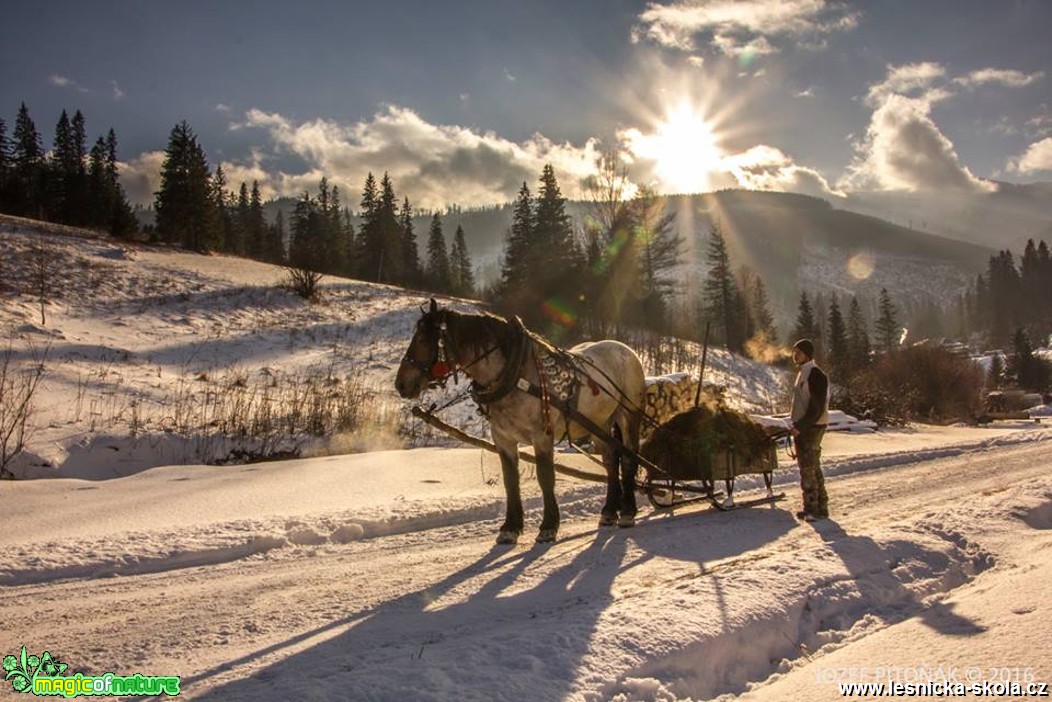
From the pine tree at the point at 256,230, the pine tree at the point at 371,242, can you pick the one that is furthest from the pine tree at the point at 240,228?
the pine tree at the point at 371,242

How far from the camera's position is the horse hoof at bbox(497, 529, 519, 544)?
5.98 meters

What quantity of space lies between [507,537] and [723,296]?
58.0 metres

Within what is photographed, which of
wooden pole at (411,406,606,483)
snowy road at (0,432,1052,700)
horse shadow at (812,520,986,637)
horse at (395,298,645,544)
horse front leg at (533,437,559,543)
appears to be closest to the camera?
snowy road at (0,432,1052,700)

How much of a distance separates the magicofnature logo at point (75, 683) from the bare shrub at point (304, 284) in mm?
32871

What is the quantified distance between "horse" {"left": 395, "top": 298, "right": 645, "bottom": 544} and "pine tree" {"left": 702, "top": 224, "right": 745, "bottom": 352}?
53.1m

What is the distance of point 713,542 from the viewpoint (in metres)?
5.66

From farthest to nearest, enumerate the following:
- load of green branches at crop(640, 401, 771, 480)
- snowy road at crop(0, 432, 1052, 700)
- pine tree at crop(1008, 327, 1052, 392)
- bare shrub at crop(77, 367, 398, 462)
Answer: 1. pine tree at crop(1008, 327, 1052, 392)
2. bare shrub at crop(77, 367, 398, 462)
3. load of green branches at crop(640, 401, 771, 480)
4. snowy road at crop(0, 432, 1052, 700)

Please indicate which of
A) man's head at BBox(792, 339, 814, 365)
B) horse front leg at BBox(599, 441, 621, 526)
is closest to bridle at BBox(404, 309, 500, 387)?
horse front leg at BBox(599, 441, 621, 526)

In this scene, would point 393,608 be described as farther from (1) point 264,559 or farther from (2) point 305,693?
(1) point 264,559

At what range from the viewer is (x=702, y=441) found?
275 inches

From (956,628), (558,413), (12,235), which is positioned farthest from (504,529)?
(12,235)

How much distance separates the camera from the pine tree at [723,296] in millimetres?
58219

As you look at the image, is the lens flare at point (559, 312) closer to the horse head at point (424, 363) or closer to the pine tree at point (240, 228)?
the horse head at point (424, 363)

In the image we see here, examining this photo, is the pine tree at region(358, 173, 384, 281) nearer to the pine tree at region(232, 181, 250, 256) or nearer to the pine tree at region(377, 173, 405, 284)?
the pine tree at region(377, 173, 405, 284)
